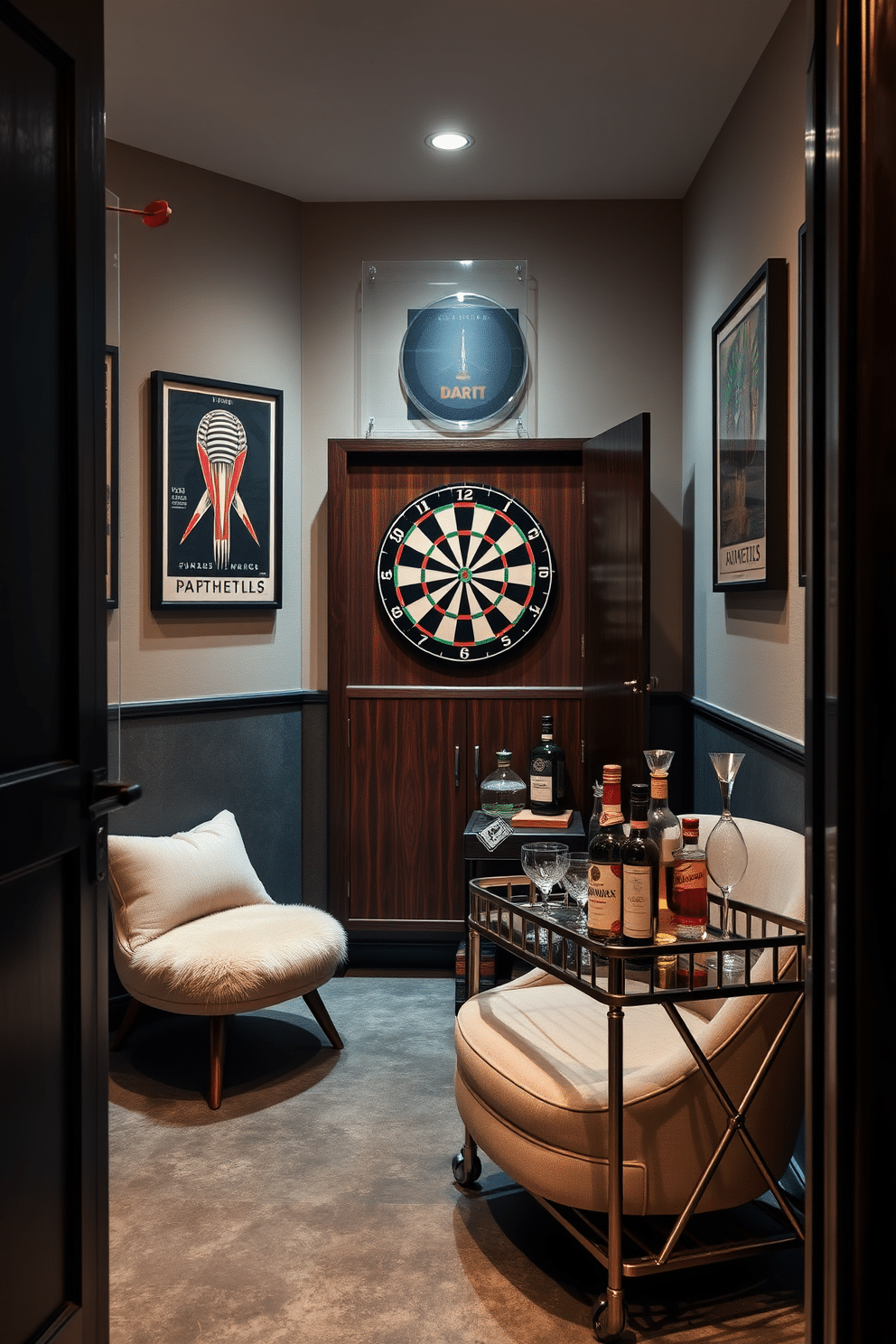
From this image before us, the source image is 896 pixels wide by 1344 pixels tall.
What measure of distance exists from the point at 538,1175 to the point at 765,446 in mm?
1881

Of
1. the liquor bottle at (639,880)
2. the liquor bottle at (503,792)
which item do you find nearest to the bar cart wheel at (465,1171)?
the liquor bottle at (639,880)

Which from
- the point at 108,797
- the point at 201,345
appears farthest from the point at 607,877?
the point at 201,345

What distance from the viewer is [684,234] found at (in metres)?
4.25

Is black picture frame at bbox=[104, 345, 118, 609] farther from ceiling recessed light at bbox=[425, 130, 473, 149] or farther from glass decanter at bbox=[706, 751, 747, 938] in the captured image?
glass decanter at bbox=[706, 751, 747, 938]

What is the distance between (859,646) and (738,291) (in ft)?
8.66

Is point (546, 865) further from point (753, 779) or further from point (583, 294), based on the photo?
point (583, 294)

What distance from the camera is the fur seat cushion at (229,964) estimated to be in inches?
119

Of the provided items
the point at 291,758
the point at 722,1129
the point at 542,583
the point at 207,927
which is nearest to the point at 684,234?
the point at 542,583

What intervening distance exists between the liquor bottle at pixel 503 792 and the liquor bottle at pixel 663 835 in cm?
185

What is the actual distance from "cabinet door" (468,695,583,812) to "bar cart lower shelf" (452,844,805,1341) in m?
1.82

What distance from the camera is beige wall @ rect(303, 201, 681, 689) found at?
14.2 ft

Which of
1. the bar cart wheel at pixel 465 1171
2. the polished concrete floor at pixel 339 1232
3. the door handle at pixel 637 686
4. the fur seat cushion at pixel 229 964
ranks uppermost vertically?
the door handle at pixel 637 686

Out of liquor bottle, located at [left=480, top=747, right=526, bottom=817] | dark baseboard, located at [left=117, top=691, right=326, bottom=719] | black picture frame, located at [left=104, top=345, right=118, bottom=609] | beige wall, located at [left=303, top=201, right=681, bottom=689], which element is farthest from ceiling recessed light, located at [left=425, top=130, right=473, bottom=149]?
liquor bottle, located at [left=480, top=747, right=526, bottom=817]

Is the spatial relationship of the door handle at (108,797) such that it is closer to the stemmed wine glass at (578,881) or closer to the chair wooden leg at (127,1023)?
the stemmed wine glass at (578,881)
